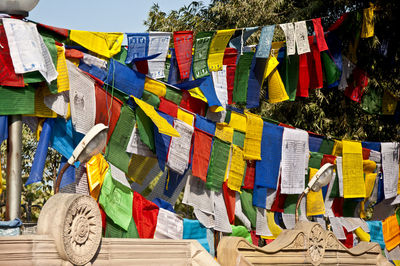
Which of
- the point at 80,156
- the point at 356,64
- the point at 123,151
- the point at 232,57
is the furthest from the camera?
the point at 356,64

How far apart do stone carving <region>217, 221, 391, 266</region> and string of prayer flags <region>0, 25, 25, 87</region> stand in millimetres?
2302

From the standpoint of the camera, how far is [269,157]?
7.26 m

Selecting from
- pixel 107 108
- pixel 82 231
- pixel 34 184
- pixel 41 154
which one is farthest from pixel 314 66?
pixel 34 184

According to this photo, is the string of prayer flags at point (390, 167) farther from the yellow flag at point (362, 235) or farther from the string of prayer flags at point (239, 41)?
the string of prayer flags at point (239, 41)

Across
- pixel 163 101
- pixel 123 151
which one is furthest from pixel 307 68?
pixel 123 151

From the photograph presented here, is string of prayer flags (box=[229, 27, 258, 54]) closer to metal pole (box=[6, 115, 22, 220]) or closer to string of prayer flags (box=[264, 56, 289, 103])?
string of prayer flags (box=[264, 56, 289, 103])

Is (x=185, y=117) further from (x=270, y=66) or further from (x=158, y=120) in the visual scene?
(x=270, y=66)

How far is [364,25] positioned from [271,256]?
3.26 m

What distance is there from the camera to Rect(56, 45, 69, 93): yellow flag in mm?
5203

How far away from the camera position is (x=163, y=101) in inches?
245

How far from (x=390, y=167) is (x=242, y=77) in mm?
2807

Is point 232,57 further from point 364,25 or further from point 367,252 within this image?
point 367,252

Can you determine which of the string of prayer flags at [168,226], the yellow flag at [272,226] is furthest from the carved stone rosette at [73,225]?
the yellow flag at [272,226]

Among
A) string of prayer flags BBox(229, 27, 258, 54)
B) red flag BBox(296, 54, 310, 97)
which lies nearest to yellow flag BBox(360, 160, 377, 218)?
red flag BBox(296, 54, 310, 97)
